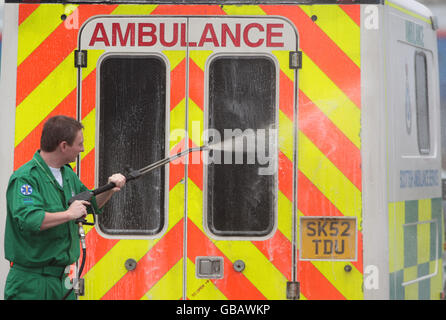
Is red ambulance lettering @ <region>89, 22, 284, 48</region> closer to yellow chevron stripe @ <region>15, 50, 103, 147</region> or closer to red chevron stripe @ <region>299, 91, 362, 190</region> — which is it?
yellow chevron stripe @ <region>15, 50, 103, 147</region>

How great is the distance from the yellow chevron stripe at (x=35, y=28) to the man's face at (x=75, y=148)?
2.21 feet

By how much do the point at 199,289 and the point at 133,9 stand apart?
1538 millimetres

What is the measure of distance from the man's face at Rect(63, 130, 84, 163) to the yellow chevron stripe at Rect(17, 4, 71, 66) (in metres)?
0.67

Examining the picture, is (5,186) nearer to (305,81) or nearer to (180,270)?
(180,270)

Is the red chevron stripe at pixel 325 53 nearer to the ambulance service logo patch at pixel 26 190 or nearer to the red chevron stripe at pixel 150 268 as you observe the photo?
the red chevron stripe at pixel 150 268

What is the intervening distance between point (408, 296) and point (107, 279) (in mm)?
1681

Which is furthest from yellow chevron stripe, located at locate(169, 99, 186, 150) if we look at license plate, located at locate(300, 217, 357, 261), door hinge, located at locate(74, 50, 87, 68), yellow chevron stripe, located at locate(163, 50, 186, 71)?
license plate, located at locate(300, 217, 357, 261)

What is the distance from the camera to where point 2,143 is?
405 centimetres

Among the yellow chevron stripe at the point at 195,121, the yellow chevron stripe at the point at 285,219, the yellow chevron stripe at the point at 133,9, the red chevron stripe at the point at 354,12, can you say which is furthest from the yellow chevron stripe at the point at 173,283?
the red chevron stripe at the point at 354,12

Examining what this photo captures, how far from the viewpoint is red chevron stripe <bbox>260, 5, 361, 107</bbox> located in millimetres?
3990

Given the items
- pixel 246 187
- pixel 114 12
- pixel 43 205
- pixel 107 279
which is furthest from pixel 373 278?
pixel 114 12

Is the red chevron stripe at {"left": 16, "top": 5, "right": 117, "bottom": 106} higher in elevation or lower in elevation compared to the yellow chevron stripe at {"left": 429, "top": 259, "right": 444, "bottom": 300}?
higher

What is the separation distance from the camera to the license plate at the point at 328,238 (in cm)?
395
